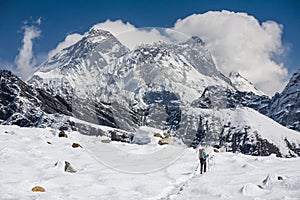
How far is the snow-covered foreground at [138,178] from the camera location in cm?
1802

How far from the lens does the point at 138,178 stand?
868 inches

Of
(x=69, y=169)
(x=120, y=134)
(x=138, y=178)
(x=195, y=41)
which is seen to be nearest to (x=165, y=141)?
(x=120, y=134)

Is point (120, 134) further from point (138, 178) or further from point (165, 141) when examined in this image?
point (138, 178)

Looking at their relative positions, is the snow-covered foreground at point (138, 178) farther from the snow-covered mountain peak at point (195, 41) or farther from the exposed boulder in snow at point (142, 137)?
the exposed boulder in snow at point (142, 137)

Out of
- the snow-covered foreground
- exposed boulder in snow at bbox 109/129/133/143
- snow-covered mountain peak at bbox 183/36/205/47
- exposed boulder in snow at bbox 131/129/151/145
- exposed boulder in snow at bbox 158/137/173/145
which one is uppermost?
snow-covered mountain peak at bbox 183/36/205/47

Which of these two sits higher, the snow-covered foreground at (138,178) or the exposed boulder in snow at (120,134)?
the exposed boulder in snow at (120,134)

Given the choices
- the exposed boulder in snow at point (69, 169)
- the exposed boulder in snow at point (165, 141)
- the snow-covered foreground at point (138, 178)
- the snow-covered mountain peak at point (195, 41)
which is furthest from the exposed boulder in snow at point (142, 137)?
the snow-covered mountain peak at point (195, 41)

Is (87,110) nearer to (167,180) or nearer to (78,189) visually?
(78,189)

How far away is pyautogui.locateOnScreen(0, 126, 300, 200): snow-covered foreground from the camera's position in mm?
18016

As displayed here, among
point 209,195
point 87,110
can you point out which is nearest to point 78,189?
point 87,110

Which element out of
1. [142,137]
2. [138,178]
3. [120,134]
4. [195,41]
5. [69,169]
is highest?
[195,41]

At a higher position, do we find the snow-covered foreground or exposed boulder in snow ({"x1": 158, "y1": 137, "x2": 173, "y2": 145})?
exposed boulder in snow ({"x1": 158, "y1": 137, "x2": 173, "y2": 145})

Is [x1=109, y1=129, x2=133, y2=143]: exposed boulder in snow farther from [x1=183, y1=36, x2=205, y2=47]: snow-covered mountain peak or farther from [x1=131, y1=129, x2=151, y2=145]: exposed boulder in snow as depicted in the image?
[x1=183, y1=36, x2=205, y2=47]: snow-covered mountain peak

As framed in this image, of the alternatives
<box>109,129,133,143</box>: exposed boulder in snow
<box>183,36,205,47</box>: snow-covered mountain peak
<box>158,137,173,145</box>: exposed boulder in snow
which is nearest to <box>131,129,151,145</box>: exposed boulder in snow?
<box>109,129,133,143</box>: exposed boulder in snow
